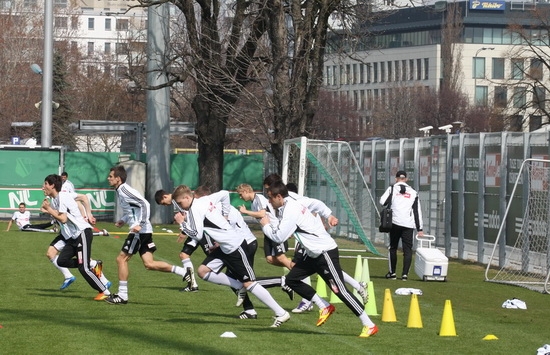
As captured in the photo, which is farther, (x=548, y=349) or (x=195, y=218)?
(x=195, y=218)

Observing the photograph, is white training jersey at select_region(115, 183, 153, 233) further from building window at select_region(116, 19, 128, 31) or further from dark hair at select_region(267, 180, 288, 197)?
building window at select_region(116, 19, 128, 31)

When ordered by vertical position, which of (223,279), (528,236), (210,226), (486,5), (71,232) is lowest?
(223,279)

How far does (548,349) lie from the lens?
1214 centimetres

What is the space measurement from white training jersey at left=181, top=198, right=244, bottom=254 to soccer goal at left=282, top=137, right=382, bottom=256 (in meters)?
13.3

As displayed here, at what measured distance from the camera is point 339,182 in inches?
1115

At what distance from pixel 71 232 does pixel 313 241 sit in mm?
5083

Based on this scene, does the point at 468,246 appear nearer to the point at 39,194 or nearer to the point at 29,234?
the point at 29,234

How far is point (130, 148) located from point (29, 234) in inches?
630

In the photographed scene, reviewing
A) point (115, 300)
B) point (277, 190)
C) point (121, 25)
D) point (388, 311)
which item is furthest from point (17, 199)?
point (121, 25)

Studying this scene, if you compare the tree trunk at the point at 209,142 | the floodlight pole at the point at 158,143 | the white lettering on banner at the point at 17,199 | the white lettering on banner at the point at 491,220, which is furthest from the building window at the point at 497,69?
the white lettering on banner at the point at 491,220

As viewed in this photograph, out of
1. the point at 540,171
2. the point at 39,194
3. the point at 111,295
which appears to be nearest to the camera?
the point at 111,295

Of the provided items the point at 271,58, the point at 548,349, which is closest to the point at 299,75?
the point at 271,58

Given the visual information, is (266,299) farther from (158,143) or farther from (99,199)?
(99,199)

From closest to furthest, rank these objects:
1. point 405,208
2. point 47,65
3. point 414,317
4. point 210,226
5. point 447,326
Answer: point 447,326, point 210,226, point 414,317, point 405,208, point 47,65
